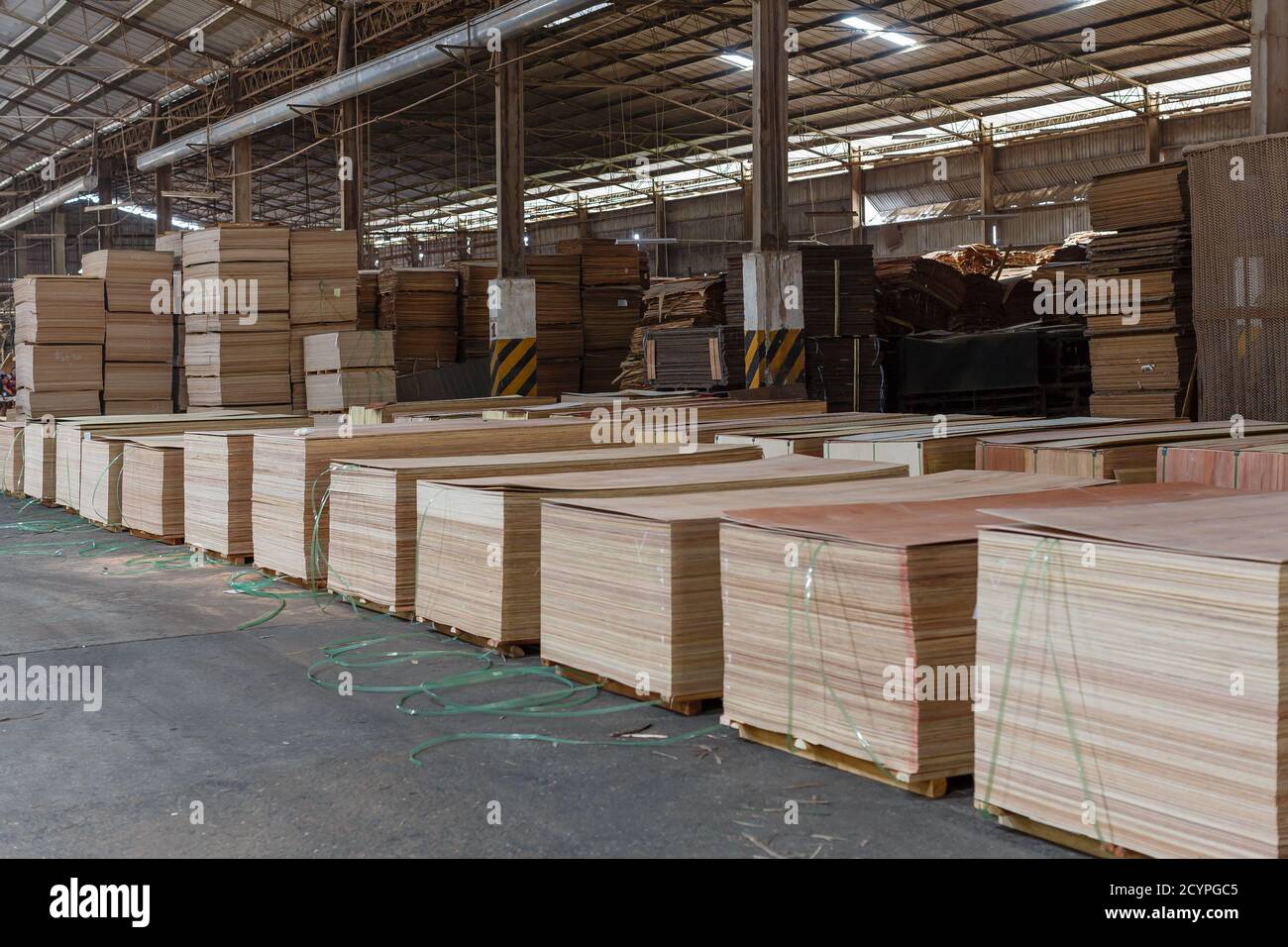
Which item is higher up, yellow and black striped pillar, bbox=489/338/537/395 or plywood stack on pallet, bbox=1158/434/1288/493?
yellow and black striped pillar, bbox=489/338/537/395

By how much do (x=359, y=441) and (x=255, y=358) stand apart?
285 inches

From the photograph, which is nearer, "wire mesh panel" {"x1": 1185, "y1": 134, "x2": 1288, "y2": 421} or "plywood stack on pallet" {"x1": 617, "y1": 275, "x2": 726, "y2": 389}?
"wire mesh panel" {"x1": 1185, "y1": 134, "x2": 1288, "y2": 421}

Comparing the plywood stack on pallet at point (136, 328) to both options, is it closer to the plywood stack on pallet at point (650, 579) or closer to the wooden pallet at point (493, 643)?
the wooden pallet at point (493, 643)

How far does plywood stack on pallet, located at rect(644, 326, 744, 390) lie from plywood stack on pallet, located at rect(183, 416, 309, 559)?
20.8ft

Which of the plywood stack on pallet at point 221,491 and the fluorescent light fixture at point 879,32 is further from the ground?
the fluorescent light fixture at point 879,32

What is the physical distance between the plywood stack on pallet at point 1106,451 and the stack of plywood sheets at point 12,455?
35.6 ft

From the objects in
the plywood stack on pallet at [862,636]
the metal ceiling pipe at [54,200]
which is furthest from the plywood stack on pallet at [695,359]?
the metal ceiling pipe at [54,200]

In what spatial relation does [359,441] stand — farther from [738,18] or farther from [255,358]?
[738,18]

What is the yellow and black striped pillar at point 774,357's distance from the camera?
12109 millimetres

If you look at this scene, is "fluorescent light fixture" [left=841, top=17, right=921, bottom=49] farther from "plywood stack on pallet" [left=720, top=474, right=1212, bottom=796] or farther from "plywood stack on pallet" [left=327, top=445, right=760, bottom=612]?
"plywood stack on pallet" [left=720, top=474, right=1212, bottom=796]

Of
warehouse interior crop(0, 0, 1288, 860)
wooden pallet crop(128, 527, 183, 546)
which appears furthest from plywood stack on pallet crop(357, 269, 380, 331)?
wooden pallet crop(128, 527, 183, 546)

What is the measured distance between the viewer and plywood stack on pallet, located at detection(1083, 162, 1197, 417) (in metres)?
9.87
